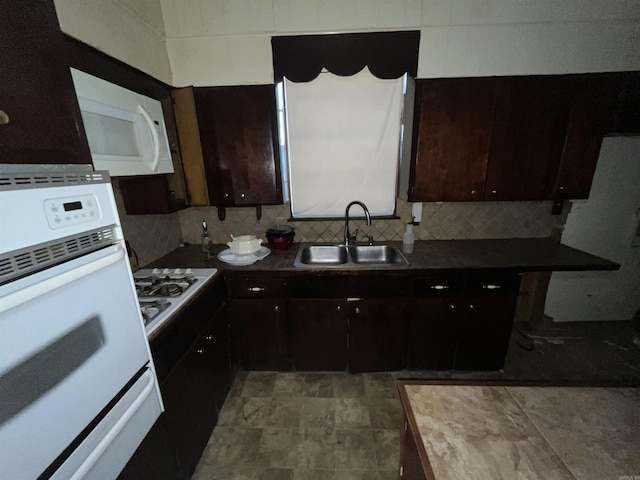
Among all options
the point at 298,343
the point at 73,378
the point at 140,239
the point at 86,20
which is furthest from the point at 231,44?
the point at 298,343

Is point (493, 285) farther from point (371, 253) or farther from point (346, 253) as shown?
point (346, 253)

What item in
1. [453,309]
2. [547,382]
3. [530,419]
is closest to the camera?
[530,419]

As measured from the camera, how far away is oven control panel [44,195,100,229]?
618 mm

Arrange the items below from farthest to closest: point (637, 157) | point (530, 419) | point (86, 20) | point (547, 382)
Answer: point (637, 157), point (86, 20), point (547, 382), point (530, 419)

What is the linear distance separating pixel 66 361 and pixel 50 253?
28cm

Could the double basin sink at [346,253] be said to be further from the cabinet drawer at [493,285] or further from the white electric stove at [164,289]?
the white electric stove at [164,289]

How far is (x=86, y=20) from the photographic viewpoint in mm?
1204

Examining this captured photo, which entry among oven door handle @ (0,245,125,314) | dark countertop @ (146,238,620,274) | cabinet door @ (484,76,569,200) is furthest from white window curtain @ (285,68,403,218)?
oven door handle @ (0,245,125,314)

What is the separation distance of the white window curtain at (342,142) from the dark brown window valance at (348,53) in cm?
26

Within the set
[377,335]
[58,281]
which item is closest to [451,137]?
[377,335]

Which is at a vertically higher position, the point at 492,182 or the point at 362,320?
the point at 492,182

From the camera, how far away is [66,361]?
0.65m

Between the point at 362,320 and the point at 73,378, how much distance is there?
158cm

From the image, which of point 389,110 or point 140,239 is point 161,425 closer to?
point 140,239
